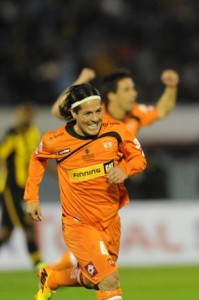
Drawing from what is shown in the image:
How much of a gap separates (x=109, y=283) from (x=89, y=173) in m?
0.92

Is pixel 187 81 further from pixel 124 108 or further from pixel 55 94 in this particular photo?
pixel 124 108

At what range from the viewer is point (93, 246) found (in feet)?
26.3

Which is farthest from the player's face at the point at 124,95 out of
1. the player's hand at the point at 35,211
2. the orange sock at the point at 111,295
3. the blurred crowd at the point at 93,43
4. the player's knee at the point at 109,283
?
the blurred crowd at the point at 93,43

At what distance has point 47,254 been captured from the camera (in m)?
15.0

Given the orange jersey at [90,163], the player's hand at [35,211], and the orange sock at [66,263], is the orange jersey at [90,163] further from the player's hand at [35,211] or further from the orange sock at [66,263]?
the orange sock at [66,263]

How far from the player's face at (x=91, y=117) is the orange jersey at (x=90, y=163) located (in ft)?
0.40

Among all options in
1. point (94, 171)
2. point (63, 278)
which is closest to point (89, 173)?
point (94, 171)

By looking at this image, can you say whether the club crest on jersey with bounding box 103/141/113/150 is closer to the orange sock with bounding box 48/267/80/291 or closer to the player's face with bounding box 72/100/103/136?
the player's face with bounding box 72/100/103/136

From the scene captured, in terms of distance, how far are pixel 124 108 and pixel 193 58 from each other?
28.3 ft

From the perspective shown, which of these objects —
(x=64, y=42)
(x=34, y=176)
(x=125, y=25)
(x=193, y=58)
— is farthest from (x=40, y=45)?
(x=34, y=176)

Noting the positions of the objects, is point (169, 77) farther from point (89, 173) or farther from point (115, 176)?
point (115, 176)

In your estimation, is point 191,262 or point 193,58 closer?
point 191,262

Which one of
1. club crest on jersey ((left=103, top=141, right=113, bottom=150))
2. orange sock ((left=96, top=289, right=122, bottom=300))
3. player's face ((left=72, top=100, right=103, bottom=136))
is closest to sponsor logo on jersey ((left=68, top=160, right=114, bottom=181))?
club crest on jersey ((left=103, top=141, right=113, bottom=150))

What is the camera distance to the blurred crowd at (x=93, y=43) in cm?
1847
